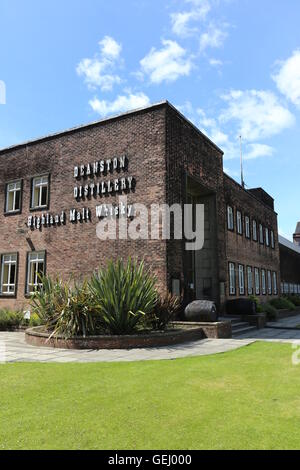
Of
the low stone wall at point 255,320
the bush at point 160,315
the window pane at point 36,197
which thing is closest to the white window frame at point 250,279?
the low stone wall at point 255,320

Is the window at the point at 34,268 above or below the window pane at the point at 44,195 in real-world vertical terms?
below

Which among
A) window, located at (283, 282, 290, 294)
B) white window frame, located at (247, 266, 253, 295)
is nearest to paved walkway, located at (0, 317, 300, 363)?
white window frame, located at (247, 266, 253, 295)

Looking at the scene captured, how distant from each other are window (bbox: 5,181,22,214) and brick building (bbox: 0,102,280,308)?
0.05 m

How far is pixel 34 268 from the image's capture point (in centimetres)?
1778

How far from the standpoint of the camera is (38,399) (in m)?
5.15

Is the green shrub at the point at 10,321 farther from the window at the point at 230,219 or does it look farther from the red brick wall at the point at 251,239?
the window at the point at 230,219

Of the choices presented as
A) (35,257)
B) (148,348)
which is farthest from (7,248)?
(148,348)

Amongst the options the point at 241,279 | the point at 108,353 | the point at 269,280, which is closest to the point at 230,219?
the point at 241,279

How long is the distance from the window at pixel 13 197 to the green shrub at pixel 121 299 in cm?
985

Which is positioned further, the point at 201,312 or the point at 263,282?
the point at 263,282

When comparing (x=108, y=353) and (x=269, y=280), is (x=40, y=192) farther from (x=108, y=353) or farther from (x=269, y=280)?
(x=269, y=280)

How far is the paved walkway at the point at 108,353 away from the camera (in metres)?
8.27

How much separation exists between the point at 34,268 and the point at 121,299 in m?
8.63
